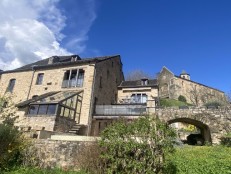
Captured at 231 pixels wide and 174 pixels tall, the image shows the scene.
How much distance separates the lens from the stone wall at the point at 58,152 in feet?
31.2

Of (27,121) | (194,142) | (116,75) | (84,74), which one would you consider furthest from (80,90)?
(194,142)

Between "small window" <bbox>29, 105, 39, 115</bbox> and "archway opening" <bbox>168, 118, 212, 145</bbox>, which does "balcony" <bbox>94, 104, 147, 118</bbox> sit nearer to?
"archway opening" <bbox>168, 118, 212, 145</bbox>

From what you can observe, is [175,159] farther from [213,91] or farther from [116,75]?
[213,91]

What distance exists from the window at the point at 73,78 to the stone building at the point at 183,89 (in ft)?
86.4

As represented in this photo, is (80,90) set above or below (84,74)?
below

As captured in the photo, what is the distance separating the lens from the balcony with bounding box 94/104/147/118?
58.0 feet


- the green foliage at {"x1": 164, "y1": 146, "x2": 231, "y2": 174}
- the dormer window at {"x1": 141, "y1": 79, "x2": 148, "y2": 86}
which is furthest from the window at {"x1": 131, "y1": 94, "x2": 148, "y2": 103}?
the green foliage at {"x1": 164, "y1": 146, "x2": 231, "y2": 174}

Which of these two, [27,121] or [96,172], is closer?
[96,172]

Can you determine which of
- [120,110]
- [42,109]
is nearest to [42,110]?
[42,109]

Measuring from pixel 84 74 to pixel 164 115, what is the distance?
29.6 feet

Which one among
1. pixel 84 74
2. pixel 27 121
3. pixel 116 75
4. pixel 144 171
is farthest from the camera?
pixel 116 75

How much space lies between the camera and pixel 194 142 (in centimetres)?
2058

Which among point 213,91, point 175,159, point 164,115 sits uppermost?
point 213,91

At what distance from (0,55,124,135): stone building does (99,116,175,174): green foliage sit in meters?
8.15
